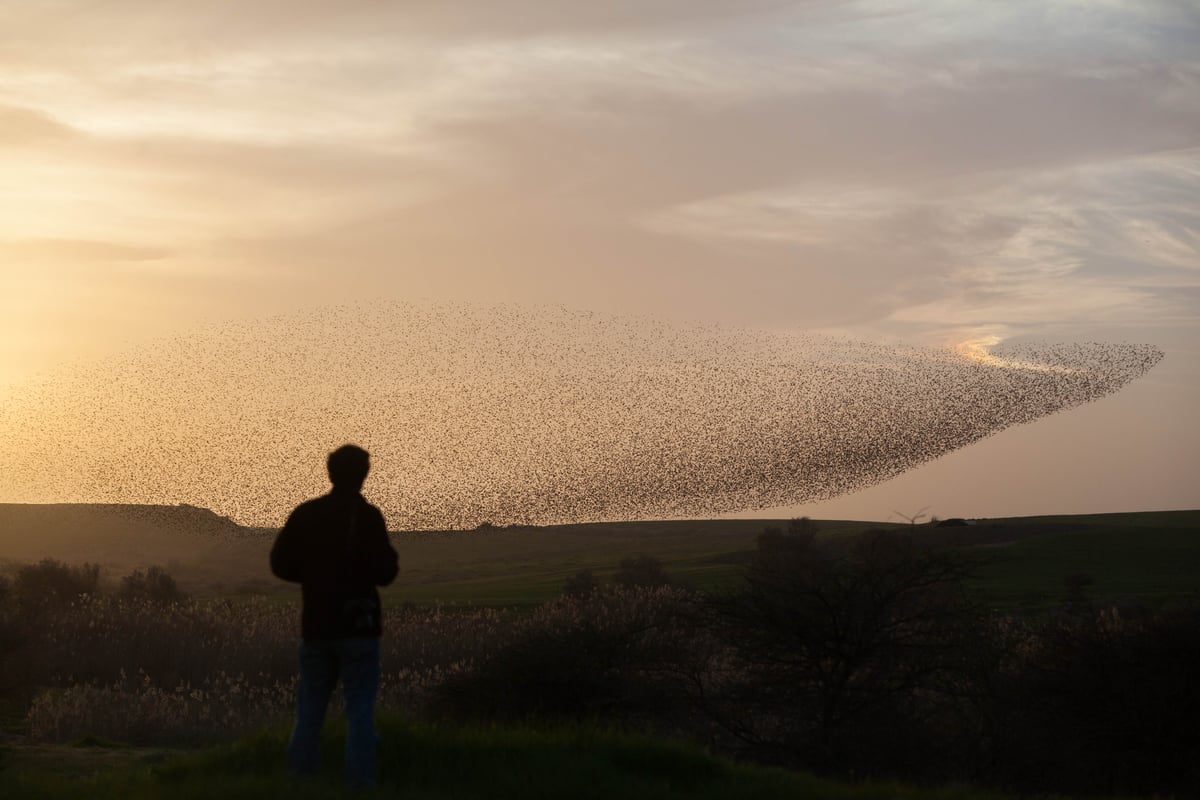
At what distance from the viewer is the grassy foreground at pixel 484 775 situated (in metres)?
10.0

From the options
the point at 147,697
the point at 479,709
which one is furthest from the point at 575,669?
the point at 147,697

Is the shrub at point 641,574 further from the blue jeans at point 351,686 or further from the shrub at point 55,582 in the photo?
the blue jeans at point 351,686

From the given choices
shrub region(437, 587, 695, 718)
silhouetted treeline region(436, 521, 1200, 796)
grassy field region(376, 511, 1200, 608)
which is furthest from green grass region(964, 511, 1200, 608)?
shrub region(437, 587, 695, 718)

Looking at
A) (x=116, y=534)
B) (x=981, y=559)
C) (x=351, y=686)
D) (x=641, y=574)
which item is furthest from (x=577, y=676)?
(x=116, y=534)

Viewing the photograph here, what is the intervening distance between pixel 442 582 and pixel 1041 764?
9434 centimetres

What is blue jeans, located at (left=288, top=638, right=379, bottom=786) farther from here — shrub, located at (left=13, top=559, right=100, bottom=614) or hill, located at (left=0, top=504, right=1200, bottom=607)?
hill, located at (left=0, top=504, right=1200, bottom=607)

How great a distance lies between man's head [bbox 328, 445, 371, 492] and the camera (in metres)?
9.74

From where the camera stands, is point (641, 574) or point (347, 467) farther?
point (641, 574)

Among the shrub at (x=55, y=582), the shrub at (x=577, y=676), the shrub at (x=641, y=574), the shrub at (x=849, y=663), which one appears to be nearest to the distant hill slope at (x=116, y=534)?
the shrub at (x=641, y=574)

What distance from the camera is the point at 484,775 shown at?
10586mm

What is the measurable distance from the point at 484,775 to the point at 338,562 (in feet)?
8.31

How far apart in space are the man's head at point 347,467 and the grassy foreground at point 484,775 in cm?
247

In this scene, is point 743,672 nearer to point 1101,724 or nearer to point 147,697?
point 1101,724

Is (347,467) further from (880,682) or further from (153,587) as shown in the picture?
(153,587)
